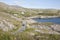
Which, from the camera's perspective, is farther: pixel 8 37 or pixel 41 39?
pixel 41 39

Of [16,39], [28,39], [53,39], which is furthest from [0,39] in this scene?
[53,39]

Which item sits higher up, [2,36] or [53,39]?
[2,36]

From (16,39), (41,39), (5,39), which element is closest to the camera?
(5,39)

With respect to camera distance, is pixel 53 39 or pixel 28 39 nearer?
pixel 28 39

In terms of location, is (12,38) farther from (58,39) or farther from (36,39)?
(58,39)

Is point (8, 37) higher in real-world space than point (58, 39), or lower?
higher

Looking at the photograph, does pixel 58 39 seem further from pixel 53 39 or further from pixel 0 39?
pixel 0 39

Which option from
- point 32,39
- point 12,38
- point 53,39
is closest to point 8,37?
point 12,38

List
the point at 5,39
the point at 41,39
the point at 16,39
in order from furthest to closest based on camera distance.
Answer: the point at 41,39 → the point at 16,39 → the point at 5,39
